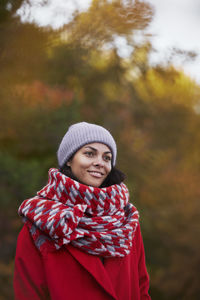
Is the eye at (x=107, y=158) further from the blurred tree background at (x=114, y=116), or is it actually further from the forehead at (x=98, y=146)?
the blurred tree background at (x=114, y=116)

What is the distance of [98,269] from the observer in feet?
4.56

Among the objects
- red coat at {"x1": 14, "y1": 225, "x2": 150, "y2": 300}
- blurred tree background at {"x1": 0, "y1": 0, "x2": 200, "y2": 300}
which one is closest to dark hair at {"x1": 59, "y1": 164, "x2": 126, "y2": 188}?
red coat at {"x1": 14, "y1": 225, "x2": 150, "y2": 300}

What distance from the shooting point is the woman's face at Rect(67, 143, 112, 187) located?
1523 millimetres

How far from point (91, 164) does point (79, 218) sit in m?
0.27

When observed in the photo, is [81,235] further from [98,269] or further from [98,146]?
[98,146]

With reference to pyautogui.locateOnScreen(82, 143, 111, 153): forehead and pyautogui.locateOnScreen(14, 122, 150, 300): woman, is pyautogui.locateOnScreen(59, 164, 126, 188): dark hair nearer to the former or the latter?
pyautogui.locateOnScreen(14, 122, 150, 300): woman

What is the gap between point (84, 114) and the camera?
15.8 feet

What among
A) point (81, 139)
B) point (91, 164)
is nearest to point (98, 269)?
point (91, 164)

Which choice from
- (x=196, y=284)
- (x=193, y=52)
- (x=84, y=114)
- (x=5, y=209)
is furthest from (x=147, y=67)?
(x=196, y=284)

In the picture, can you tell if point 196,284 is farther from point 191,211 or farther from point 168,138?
point 168,138

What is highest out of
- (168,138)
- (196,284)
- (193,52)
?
(193,52)

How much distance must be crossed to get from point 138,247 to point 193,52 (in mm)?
3389

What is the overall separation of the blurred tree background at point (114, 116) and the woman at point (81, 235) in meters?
1.57

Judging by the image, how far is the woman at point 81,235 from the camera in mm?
1354
